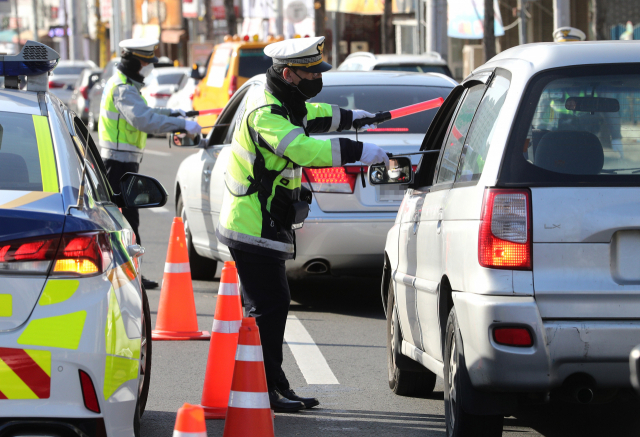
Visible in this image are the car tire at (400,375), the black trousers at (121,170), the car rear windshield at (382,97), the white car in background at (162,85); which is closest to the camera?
the car tire at (400,375)

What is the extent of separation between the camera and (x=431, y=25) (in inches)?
1017

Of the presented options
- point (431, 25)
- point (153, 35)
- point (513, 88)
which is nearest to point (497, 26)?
point (431, 25)

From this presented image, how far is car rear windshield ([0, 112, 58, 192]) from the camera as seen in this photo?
3.88 m

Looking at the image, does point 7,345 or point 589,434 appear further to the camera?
point 589,434

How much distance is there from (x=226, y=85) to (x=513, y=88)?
1612cm

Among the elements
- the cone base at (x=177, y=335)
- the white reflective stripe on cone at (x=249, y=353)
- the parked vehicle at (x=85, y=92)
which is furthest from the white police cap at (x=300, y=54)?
the parked vehicle at (x=85, y=92)

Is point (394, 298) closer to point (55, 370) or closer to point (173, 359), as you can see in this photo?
point (173, 359)

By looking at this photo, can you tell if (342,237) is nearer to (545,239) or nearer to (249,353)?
(249,353)

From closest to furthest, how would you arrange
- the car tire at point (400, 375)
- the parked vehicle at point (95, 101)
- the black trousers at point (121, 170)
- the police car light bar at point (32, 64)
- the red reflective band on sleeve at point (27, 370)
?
the red reflective band on sleeve at point (27, 370), the police car light bar at point (32, 64), the car tire at point (400, 375), the black trousers at point (121, 170), the parked vehicle at point (95, 101)

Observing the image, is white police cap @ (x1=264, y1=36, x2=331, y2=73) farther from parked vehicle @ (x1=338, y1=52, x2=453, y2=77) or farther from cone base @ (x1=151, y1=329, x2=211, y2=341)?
parked vehicle @ (x1=338, y1=52, x2=453, y2=77)

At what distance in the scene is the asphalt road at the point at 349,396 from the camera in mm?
5184

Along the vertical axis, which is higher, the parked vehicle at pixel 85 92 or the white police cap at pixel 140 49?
the white police cap at pixel 140 49

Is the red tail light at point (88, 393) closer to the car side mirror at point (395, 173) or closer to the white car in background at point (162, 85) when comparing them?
the car side mirror at point (395, 173)

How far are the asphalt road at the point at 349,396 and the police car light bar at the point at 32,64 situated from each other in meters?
1.58
